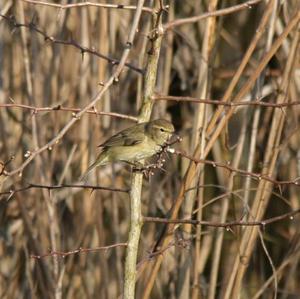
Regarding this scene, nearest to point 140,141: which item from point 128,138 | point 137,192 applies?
point 128,138

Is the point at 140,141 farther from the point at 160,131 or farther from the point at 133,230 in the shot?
the point at 133,230

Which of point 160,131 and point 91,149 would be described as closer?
point 160,131

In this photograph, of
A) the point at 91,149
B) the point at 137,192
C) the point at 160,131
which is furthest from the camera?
the point at 91,149

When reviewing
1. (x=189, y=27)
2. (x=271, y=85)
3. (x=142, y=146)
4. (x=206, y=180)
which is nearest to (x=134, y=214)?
(x=142, y=146)

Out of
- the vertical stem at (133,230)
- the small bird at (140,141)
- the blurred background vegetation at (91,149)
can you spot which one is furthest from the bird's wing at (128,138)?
the vertical stem at (133,230)

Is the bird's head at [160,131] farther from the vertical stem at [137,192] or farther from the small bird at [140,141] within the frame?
the vertical stem at [137,192]

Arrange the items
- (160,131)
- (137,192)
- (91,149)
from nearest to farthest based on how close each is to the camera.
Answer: (137,192), (160,131), (91,149)

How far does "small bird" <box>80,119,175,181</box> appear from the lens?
6.40 ft

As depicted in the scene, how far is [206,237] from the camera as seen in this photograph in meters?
2.91

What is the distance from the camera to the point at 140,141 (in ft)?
6.61

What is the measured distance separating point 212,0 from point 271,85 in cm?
88

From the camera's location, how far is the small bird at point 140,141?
1950 mm

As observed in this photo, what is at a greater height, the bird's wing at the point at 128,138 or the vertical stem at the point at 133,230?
the bird's wing at the point at 128,138

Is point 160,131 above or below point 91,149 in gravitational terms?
above
